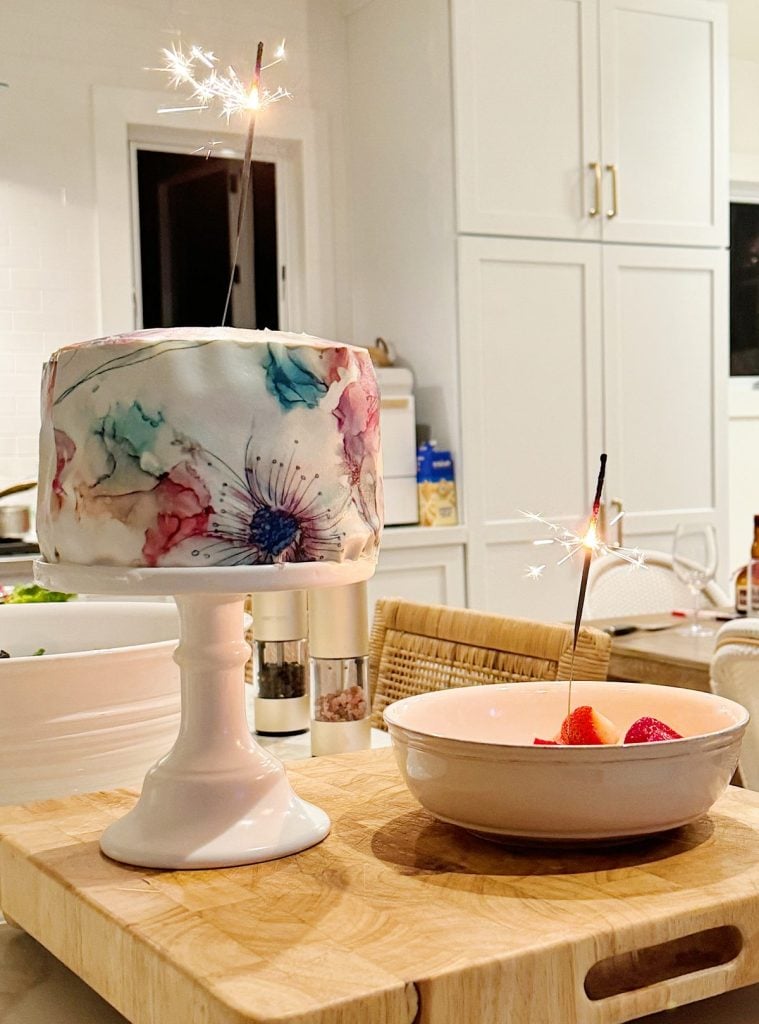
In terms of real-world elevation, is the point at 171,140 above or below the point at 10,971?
above

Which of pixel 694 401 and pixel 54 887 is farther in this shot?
pixel 694 401

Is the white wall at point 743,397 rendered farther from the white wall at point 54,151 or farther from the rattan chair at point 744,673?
the rattan chair at point 744,673

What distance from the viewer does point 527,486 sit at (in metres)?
3.86

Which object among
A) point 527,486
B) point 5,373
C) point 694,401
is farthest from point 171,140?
point 694,401

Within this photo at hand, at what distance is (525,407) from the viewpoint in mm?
3850

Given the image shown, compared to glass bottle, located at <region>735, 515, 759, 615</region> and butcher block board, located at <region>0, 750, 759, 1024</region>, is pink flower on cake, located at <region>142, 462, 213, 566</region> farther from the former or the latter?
glass bottle, located at <region>735, 515, 759, 615</region>

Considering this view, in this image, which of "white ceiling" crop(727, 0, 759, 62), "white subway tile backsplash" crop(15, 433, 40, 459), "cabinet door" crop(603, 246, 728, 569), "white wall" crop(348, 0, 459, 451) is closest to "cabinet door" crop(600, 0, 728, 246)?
"cabinet door" crop(603, 246, 728, 569)

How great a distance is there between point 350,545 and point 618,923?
272 millimetres

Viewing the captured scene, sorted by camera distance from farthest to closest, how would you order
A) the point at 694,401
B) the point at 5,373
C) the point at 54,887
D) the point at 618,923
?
1. the point at 694,401
2. the point at 5,373
3. the point at 54,887
4. the point at 618,923

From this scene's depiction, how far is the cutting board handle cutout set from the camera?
704mm

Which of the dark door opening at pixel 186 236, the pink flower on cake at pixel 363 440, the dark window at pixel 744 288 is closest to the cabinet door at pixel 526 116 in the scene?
the dark door opening at pixel 186 236

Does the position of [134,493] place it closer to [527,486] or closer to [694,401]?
[527,486]

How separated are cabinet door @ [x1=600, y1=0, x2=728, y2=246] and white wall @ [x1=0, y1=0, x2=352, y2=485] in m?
1.12

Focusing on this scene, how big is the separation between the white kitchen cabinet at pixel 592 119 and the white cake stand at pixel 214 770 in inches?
118
